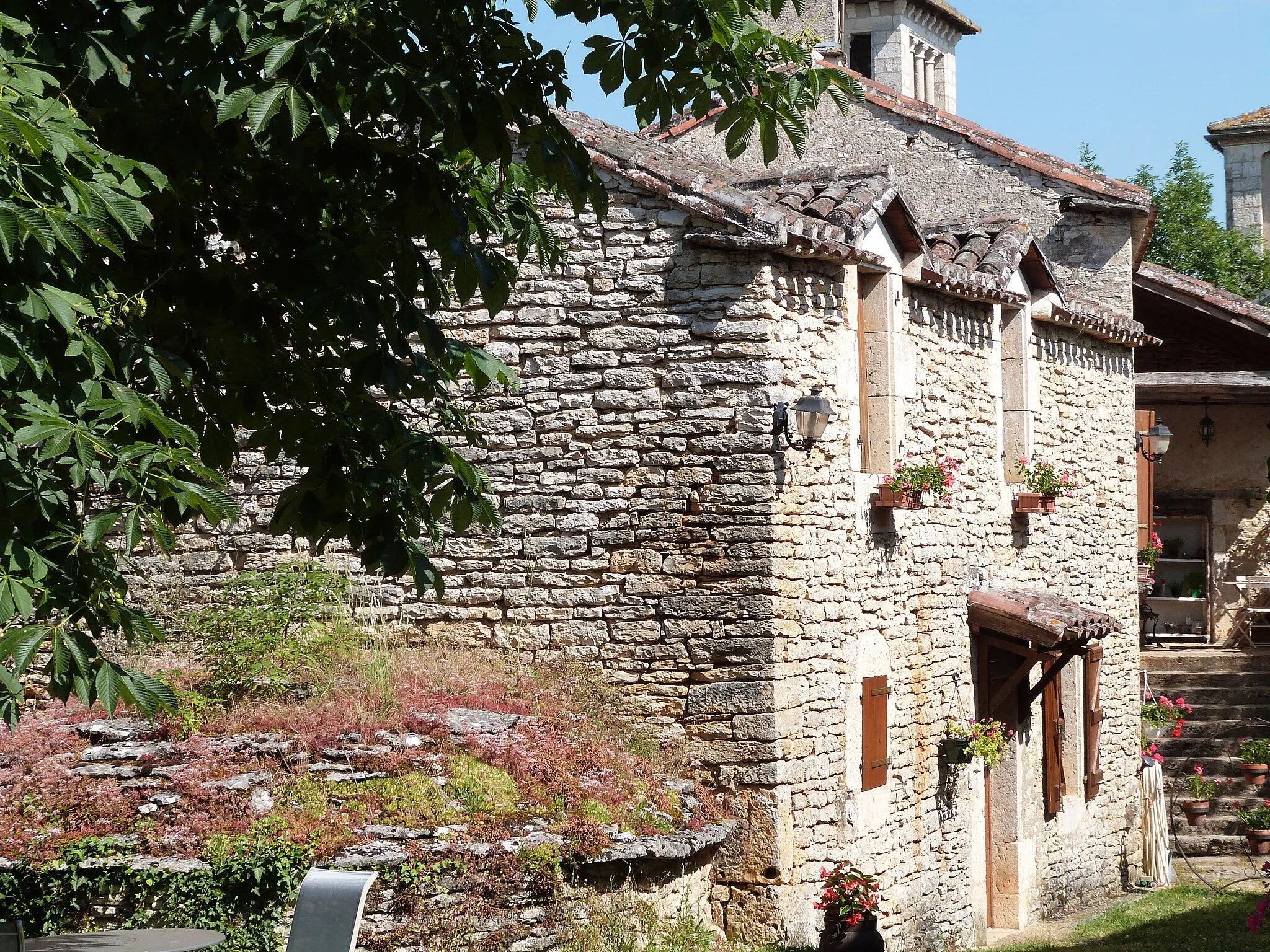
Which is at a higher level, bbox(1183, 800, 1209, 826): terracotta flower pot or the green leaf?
the green leaf

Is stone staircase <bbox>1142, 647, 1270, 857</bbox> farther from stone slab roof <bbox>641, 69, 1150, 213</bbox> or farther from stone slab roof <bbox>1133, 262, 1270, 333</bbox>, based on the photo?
stone slab roof <bbox>641, 69, 1150, 213</bbox>

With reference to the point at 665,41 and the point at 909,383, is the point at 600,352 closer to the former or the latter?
the point at 909,383

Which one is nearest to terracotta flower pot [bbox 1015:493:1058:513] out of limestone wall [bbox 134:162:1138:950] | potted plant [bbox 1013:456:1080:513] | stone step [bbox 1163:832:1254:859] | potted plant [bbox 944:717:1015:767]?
potted plant [bbox 1013:456:1080:513]

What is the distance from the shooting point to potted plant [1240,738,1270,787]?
15000mm

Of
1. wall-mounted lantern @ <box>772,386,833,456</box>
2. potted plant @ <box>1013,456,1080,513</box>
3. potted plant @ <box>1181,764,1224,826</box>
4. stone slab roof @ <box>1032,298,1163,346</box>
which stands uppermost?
stone slab roof @ <box>1032,298,1163,346</box>

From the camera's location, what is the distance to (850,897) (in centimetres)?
809

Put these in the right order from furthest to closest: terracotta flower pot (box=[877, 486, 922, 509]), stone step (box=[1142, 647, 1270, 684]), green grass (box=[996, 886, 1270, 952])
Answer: stone step (box=[1142, 647, 1270, 684]) < green grass (box=[996, 886, 1270, 952]) < terracotta flower pot (box=[877, 486, 922, 509])

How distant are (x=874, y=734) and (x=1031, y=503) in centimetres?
337

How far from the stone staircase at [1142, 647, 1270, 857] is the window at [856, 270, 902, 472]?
723 centimetres

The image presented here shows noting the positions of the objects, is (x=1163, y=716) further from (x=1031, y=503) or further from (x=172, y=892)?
(x=172, y=892)

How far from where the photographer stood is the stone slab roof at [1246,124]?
25.9 metres

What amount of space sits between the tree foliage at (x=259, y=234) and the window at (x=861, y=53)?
25.5 m

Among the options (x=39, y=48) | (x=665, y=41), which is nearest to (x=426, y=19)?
(x=665, y=41)

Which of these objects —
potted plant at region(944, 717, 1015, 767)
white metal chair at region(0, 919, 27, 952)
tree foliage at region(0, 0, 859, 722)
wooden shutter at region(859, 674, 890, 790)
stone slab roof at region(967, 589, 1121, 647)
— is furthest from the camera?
stone slab roof at region(967, 589, 1121, 647)
